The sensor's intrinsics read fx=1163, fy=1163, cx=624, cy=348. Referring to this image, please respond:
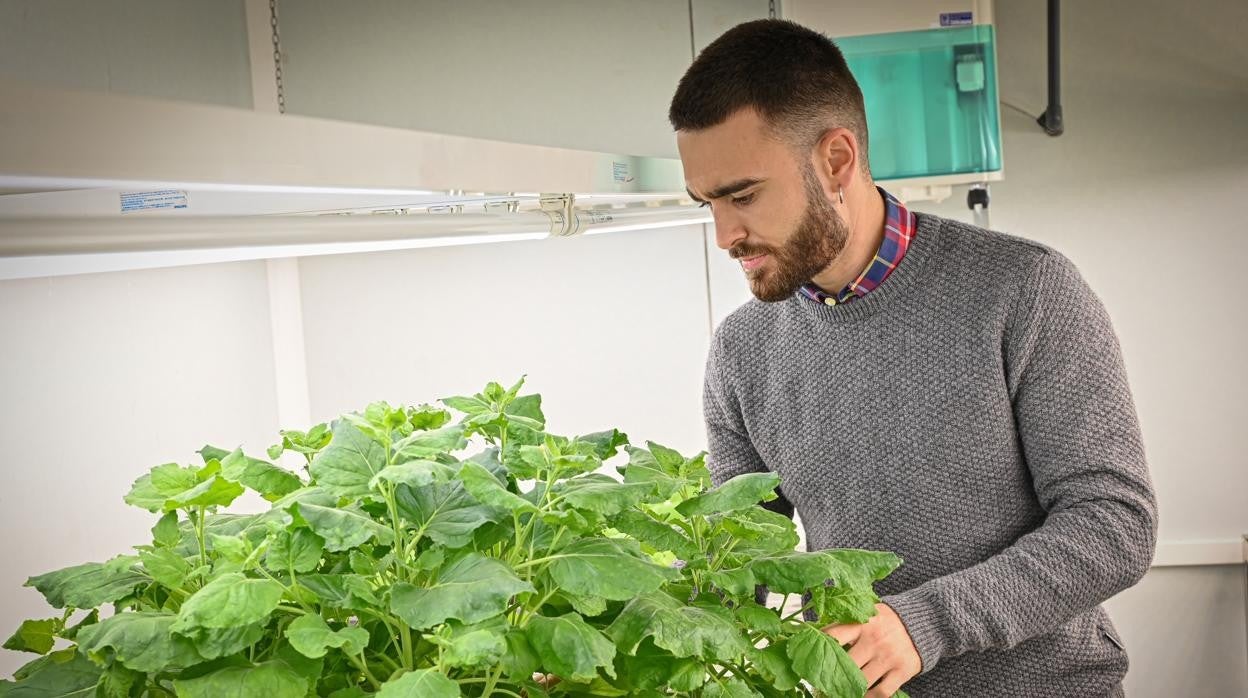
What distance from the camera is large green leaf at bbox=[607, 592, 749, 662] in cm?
62

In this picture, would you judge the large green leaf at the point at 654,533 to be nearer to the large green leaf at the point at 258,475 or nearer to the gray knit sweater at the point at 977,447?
the large green leaf at the point at 258,475

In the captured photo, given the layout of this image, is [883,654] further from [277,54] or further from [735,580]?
[277,54]

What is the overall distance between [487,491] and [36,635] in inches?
12.7

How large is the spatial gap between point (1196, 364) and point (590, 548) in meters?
2.68

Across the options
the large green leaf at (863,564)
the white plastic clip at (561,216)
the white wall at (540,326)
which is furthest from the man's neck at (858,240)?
the white wall at (540,326)

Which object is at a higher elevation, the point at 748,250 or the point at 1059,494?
the point at 748,250

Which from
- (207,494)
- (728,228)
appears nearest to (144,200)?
(207,494)

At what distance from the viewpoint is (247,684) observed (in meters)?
0.57

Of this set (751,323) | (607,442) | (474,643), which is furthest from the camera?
(751,323)

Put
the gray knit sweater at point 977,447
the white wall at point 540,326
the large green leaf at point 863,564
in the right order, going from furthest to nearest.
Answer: the white wall at point 540,326, the gray knit sweater at point 977,447, the large green leaf at point 863,564

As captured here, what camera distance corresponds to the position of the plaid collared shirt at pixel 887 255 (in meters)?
1.28

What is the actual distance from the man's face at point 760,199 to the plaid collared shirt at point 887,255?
84 mm

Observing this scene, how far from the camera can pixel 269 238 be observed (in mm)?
667

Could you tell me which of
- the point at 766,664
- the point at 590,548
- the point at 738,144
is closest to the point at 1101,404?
the point at 738,144
